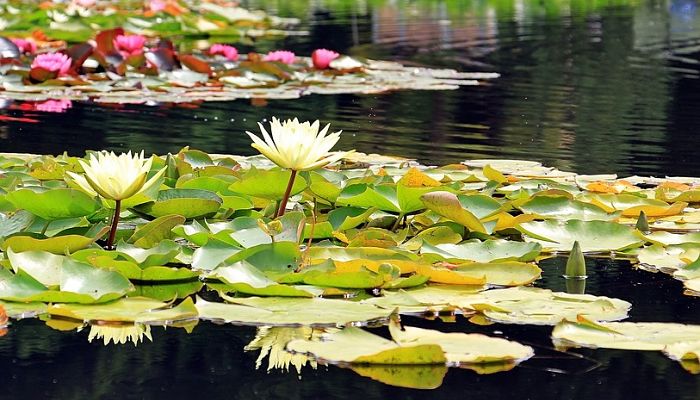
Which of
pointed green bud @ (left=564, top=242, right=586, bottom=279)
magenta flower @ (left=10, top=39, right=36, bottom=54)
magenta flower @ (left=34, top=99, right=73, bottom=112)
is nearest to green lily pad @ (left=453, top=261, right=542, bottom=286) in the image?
pointed green bud @ (left=564, top=242, right=586, bottom=279)

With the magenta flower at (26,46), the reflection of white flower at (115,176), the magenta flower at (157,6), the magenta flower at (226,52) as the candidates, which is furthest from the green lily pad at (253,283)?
the magenta flower at (157,6)

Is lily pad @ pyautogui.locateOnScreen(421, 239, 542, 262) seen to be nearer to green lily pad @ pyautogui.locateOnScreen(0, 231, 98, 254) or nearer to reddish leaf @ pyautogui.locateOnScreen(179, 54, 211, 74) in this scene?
green lily pad @ pyautogui.locateOnScreen(0, 231, 98, 254)

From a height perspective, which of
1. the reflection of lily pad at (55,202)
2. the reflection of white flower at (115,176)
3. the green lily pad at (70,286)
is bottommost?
the green lily pad at (70,286)

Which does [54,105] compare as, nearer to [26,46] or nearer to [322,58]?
[26,46]

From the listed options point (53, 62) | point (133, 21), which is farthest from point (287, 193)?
point (133, 21)

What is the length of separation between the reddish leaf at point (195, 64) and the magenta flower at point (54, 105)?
34.0 inches

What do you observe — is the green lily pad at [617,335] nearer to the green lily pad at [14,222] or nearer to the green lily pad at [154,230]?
the green lily pad at [154,230]

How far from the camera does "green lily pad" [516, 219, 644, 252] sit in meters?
2.98

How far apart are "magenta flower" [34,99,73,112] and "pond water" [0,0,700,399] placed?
10cm

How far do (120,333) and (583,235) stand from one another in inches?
51.5

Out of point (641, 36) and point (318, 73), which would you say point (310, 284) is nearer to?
point (318, 73)

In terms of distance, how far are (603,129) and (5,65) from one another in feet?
11.1

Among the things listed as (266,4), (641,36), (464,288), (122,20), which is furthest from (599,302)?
(266,4)

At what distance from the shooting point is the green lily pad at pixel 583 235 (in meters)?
2.98
